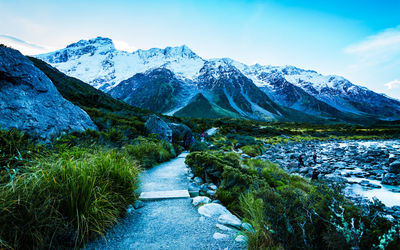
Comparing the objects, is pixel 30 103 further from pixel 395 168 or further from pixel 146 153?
pixel 395 168

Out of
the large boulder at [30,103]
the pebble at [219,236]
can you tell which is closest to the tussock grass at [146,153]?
the large boulder at [30,103]

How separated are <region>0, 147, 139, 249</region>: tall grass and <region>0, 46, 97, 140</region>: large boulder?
5088mm

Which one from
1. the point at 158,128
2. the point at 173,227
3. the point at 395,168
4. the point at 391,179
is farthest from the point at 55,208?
the point at 395,168

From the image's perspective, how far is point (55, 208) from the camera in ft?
8.05

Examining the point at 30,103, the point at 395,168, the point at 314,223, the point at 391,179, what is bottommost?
the point at 391,179

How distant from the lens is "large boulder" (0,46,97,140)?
6.54 meters

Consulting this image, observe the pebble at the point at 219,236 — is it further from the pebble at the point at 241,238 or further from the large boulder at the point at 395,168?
the large boulder at the point at 395,168

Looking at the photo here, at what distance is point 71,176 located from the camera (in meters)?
2.82

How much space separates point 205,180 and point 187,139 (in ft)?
34.2

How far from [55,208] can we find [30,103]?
24.3 feet

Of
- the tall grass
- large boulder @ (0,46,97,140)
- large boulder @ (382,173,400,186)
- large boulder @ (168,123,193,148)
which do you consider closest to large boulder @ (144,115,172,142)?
large boulder @ (168,123,193,148)

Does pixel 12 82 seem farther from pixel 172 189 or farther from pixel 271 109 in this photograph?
pixel 271 109

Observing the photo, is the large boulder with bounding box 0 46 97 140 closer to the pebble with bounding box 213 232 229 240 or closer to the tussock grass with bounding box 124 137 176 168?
the tussock grass with bounding box 124 137 176 168

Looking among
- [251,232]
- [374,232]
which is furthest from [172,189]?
[374,232]
